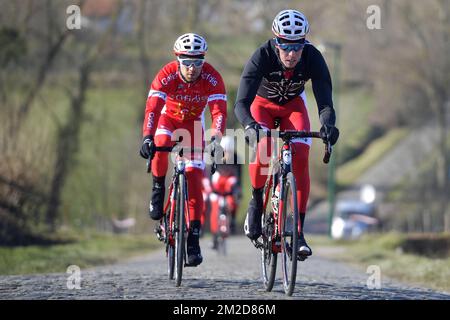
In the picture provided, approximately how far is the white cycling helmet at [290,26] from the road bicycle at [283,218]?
92 centimetres

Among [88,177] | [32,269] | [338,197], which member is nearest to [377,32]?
[338,197]

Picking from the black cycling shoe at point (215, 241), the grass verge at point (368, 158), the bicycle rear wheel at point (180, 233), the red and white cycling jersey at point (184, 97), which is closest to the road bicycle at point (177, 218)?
the bicycle rear wheel at point (180, 233)

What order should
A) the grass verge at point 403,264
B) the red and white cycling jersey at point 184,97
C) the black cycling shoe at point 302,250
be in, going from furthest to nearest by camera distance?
1. the grass verge at point 403,264
2. the red and white cycling jersey at point 184,97
3. the black cycling shoe at point 302,250

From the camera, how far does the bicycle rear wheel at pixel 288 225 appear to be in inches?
332

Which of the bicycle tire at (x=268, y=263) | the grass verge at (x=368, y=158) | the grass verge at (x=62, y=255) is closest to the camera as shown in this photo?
the bicycle tire at (x=268, y=263)

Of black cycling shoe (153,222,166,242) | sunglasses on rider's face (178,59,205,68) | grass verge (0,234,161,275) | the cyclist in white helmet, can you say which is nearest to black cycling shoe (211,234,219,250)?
grass verge (0,234,161,275)

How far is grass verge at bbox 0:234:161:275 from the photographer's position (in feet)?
45.1

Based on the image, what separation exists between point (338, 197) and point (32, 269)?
48833 millimetres

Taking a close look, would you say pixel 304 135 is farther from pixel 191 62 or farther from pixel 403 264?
pixel 403 264

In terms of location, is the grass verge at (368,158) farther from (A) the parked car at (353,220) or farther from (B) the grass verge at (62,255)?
(B) the grass verge at (62,255)

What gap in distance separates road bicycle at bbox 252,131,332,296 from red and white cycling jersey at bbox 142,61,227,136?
890 mm

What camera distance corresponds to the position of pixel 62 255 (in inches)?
641
